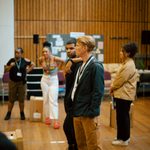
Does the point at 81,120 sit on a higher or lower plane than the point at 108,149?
higher

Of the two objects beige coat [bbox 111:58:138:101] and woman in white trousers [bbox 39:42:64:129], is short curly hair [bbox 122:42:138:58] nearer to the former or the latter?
beige coat [bbox 111:58:138:101]

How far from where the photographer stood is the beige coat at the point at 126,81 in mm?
4496

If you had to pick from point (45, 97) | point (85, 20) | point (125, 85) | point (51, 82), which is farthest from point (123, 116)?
point (85, 20)

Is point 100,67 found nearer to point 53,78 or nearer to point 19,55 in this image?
point 53,78

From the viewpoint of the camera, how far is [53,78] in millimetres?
5812

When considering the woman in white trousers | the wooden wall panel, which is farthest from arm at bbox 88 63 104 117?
the wooden wall panel

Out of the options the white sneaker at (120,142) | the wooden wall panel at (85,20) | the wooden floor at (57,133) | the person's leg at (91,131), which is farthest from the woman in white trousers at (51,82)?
the wooden wall panel at (85,20)

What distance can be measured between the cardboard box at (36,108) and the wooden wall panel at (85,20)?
197 inches

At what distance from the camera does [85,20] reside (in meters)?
11.5

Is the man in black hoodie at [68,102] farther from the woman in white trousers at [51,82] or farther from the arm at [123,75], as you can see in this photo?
the woman in white trousers at [51,82]

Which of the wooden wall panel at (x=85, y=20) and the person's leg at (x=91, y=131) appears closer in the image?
the person's leg at (x=91, y=131)

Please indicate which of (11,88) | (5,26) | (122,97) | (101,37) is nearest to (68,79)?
(122,97)

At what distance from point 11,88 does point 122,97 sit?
280 cm

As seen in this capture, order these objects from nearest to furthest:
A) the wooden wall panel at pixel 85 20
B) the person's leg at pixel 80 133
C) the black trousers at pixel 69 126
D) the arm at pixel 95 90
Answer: the arm at pixel 95 90 < the person's leg at pixel 80 133 < the black trousers at pixel 69 126 < the wooden wall panel at pixel 85 20
